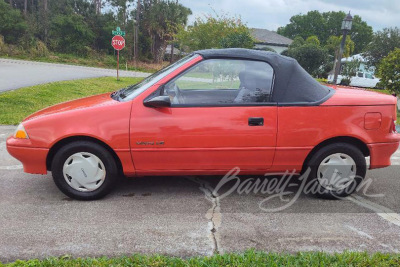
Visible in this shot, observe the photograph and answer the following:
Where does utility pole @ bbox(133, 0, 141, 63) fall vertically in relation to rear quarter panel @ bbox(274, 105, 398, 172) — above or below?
above

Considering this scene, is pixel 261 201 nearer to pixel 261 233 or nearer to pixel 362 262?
pixel 261 233

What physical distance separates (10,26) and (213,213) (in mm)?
37942

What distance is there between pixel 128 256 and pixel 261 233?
3.92 ft

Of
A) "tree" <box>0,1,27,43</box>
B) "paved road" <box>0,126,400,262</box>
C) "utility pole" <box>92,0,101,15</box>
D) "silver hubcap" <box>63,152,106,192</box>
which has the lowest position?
"paved road" <box>0,126,400,262</box>

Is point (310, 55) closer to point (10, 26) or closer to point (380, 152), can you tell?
point (380, 152)

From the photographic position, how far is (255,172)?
3736mm

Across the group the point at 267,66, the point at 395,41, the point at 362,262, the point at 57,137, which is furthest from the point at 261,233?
the point at 395,41

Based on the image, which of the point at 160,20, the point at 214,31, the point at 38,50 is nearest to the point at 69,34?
the point at 38,50

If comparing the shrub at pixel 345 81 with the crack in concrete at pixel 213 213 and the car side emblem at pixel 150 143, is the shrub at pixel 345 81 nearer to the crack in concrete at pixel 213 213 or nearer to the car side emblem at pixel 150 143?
the crack in concrete at pixel 213 213

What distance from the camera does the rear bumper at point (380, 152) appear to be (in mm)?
3695

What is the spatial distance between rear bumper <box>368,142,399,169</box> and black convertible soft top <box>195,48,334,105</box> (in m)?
0.77

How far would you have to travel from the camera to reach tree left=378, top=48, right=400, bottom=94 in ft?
45.8

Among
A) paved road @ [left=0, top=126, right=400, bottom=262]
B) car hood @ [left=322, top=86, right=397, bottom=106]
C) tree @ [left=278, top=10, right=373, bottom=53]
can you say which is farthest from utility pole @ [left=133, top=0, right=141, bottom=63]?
tree @ [left=278, top=10, right=373, bottom=53]

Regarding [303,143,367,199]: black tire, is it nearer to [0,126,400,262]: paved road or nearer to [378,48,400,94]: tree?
[0,126,400,262]: paved road
